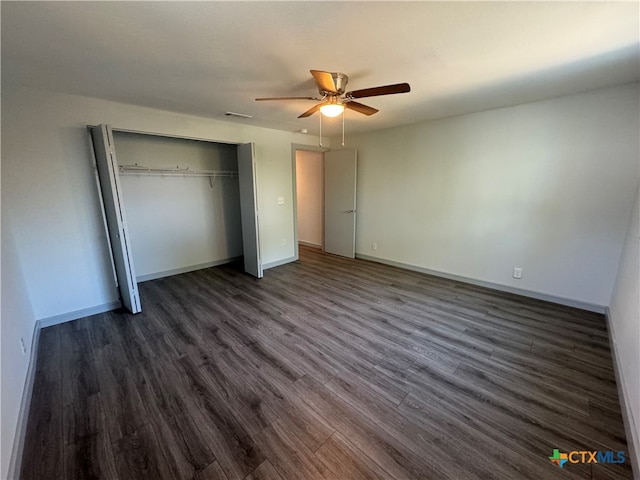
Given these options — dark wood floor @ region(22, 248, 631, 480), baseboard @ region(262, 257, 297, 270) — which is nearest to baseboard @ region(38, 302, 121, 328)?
dark wood floor @ region(22, 248, 631, 480)

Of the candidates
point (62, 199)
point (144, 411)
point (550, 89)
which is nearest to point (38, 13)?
point (62, 199)

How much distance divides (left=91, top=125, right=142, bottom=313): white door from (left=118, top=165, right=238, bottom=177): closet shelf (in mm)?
944

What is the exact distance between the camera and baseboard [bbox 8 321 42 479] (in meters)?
1.38

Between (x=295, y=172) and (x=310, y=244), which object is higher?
(x=295, y=172)

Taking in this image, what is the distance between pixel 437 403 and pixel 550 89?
3.25m

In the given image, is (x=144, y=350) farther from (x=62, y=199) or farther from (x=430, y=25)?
(x=430, y=25)

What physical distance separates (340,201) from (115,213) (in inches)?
144

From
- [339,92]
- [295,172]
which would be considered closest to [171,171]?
[295,172]

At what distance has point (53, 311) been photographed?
287 centimetres

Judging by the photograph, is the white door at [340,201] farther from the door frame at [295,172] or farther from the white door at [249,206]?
the white door at [249,206]

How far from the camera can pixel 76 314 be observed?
9.86 feet

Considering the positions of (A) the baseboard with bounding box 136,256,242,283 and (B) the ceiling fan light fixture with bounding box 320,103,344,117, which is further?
(A) the baseboard with bounding box 136,256,242,283

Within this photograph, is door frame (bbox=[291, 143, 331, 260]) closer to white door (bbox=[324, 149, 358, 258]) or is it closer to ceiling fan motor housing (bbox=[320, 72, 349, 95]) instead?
white door (bbox=[324, 149, 358, 258])

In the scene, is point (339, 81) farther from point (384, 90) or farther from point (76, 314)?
point (76, 314)
